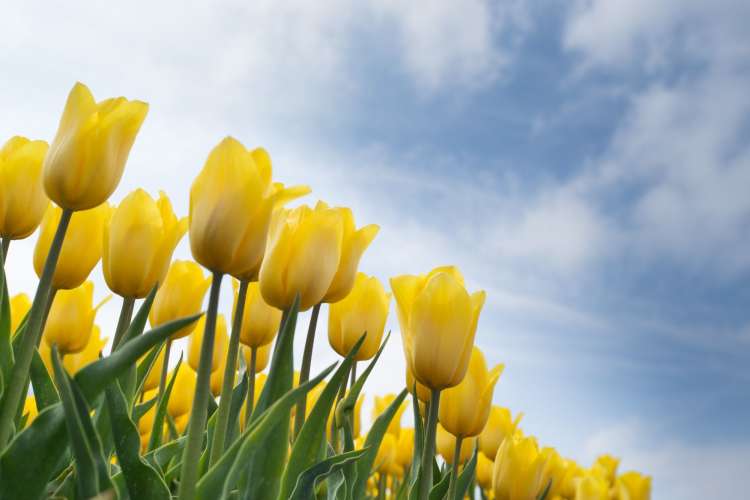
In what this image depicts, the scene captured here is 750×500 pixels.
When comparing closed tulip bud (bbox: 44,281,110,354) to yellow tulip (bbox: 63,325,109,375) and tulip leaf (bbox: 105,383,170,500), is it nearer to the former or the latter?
yellow tulip (bbox: 63,325,109,375)

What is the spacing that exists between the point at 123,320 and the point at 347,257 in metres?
0.72

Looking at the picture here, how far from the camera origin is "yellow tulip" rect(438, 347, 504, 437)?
9.21ft

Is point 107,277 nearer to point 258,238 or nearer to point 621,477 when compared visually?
point 258,238

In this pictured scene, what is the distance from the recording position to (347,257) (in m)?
2.43

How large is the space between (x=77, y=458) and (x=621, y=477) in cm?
442

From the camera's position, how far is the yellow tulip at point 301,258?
2082 mm

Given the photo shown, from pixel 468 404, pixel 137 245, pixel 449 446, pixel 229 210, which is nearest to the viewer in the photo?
pixel 229 210

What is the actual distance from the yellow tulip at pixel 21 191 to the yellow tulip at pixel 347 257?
0.91 m

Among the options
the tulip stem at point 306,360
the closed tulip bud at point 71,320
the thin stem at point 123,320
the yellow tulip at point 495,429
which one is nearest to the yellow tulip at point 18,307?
the closed tulip bud at point 71,320

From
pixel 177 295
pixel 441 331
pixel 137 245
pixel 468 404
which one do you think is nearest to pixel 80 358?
pixel 177 295

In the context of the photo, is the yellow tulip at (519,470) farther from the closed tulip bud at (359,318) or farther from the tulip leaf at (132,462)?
the tulip leaf at (132,462)

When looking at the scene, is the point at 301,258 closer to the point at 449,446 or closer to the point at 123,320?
the point at 123,320

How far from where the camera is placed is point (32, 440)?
1.63 metres

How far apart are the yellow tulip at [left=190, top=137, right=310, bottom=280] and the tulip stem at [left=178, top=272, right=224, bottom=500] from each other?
0.41ft
